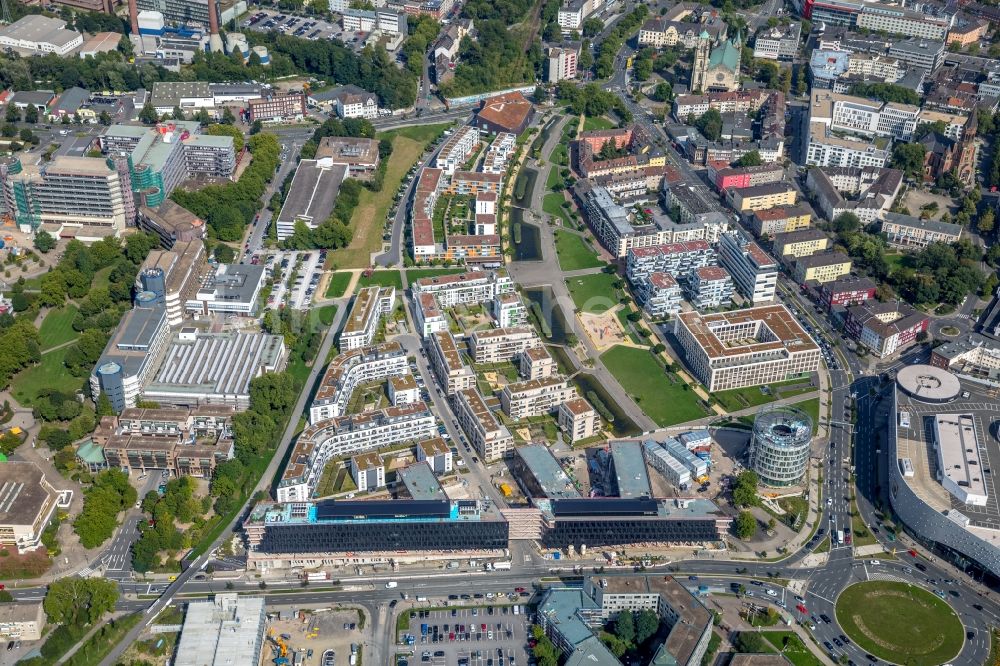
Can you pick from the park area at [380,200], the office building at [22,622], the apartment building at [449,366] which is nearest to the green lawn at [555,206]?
the park area at [380,200]

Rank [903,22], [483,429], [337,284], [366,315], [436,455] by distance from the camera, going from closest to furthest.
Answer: [436,455], [483,429], [366,315], [337,284], [903,22]

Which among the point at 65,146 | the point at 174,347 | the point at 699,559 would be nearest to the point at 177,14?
the point at 65,146

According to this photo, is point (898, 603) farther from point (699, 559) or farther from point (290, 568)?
point (290, 568)

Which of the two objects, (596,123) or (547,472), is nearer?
(547,472)

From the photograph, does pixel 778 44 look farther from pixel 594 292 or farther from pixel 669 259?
pixel 594 292

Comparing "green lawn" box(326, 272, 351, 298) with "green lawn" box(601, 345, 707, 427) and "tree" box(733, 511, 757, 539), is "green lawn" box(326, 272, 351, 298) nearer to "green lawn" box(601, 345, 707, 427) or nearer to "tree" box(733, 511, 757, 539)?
"green lawn" box(601, 345, 707, 427)

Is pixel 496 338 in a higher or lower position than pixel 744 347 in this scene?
higher

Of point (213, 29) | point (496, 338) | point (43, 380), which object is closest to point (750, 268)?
point (496, 338)

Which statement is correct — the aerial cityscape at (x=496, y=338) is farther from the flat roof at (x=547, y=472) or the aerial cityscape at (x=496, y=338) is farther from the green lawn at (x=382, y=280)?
the green lawn at (x=382, y=280)
